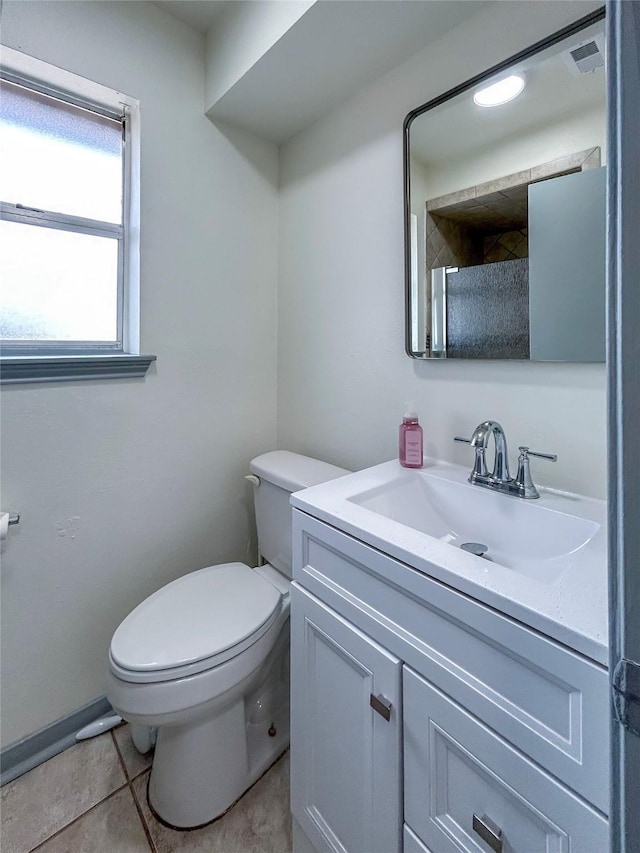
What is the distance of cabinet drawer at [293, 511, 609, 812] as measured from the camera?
462mm

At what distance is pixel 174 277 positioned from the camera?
1.38 meters

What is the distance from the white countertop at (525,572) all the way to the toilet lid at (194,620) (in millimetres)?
422

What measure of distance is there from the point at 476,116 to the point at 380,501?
1.00 metres

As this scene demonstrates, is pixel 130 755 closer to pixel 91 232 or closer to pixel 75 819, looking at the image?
pixel 75 819

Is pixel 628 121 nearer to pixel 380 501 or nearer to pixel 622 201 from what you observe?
pixel 622 201

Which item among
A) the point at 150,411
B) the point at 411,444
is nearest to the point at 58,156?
the point at 150,411

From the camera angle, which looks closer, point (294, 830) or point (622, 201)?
point (622, 201)

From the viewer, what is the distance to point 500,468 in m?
0.94

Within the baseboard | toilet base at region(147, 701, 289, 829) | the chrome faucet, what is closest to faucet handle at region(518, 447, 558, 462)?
the chrome faucet

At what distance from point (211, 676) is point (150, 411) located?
83 centimetres

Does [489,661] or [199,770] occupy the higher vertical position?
[489,661]

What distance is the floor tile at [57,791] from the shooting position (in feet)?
3.37

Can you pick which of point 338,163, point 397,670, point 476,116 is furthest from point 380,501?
point 338,163

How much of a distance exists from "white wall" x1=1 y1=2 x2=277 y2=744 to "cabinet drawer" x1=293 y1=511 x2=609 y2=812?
85 centimetres
